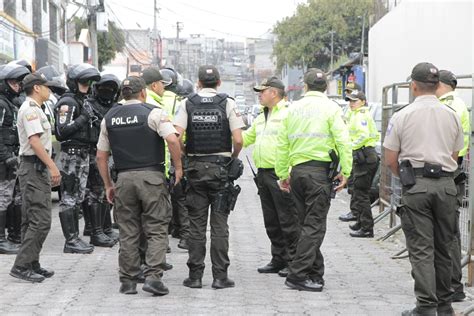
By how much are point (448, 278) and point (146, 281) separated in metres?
2.56

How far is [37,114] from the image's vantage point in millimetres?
7754

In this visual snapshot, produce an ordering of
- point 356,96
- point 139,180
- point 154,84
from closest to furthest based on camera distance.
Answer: point 139,180 < point 154,84 < point 356,96

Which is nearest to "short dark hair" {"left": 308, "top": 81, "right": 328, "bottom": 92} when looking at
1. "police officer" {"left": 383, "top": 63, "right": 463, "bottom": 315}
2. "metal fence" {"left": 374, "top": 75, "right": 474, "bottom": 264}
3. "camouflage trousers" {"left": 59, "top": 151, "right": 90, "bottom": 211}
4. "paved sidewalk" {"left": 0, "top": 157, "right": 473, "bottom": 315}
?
"police officer" {"left": 383, "top": 63, "right": 463, "bottom": 315}

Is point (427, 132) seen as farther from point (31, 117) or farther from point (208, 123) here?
point (31, 117)

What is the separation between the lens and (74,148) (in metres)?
9.16

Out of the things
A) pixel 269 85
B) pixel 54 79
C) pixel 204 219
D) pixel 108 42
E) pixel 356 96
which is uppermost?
pixel 108 42

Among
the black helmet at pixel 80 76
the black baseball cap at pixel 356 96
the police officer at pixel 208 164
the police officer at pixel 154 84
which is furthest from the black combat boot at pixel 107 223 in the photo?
the black baseball cap at pixel 356 96

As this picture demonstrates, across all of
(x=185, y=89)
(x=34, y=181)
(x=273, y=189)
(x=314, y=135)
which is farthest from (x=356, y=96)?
(x=34, y=181)

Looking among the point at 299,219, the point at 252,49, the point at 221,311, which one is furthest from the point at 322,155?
the point at 252,49

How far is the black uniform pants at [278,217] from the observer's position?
8.05 meters

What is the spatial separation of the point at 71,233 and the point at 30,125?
195 cm

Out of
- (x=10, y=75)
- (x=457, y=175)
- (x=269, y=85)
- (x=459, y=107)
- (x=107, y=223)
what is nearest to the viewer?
(x=457, y=175)

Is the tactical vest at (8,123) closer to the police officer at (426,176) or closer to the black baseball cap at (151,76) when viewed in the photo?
the black baseball cap at (151,76)

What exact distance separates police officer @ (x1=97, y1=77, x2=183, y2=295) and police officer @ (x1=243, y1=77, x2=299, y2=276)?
1228 millimetres
